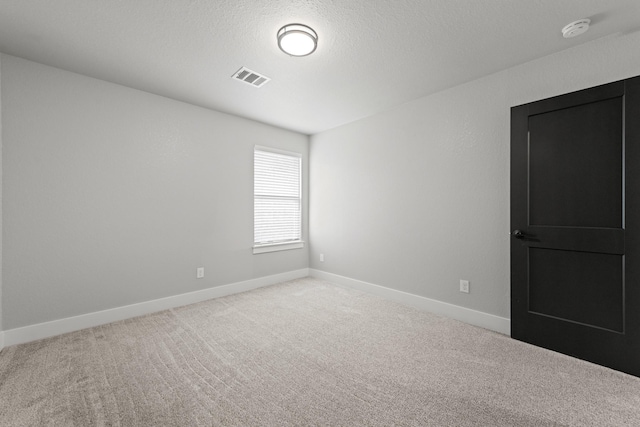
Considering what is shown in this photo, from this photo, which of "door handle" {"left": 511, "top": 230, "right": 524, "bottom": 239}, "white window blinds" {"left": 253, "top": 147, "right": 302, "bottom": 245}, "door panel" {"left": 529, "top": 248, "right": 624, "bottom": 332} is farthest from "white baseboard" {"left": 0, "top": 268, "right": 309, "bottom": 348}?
"door panel" {"left": 529, "top": 248, "right": 624, "bottom": 332}

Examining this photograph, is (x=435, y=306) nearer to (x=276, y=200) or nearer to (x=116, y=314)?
(x=276, y=200)

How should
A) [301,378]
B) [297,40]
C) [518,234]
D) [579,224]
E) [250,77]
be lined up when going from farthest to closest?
[250,77]
[518,234]
[579,224]
[297,40]
[301,378]

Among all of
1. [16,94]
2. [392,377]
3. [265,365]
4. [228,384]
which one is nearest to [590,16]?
[392,377]

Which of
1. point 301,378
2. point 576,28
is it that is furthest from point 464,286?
point 576,28

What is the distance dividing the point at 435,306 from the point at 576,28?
2799mm

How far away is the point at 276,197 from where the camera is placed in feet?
14.5

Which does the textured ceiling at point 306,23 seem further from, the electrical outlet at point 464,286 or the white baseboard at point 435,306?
the white baseboard at point 435,306

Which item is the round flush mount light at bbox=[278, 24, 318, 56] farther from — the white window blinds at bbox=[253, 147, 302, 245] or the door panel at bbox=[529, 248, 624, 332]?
the door panel at bbox=[529, 248, 624, 332]

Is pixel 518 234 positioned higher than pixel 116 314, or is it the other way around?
pixel 518 234

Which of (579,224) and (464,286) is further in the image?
(464,286)

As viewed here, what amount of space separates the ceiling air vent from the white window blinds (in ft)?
4.44

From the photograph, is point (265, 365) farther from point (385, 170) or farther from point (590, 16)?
point (590, 16)

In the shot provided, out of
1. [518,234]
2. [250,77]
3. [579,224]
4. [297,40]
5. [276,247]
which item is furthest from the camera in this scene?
[276,247]

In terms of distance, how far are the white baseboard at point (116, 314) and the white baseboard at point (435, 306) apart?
135 centimetres
